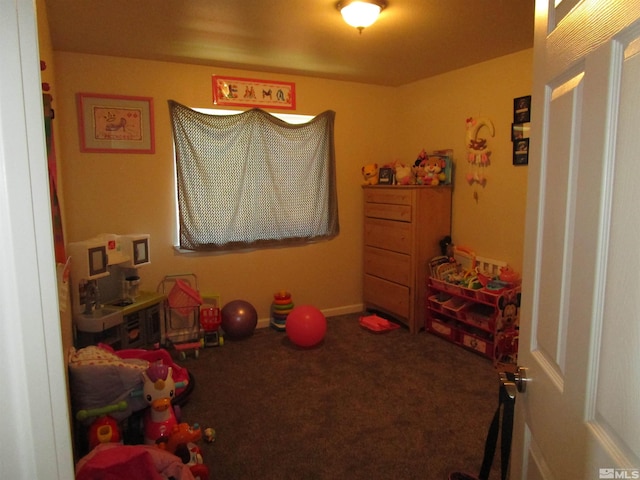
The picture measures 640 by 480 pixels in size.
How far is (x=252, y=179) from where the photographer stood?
12.3ft

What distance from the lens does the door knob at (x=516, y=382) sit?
100cm

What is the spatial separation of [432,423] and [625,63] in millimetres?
2260

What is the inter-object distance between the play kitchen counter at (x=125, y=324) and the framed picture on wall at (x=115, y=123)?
117cm

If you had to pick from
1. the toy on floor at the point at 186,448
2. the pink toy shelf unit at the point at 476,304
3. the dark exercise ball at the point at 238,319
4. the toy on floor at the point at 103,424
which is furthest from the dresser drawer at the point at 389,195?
the toy on floor at the point at 103,424

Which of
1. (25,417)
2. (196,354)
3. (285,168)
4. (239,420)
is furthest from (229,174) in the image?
(25,417)

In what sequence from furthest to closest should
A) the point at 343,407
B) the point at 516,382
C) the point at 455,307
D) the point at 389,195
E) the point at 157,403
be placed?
the point at 389,195 < the point at 455,307 < the point at 343,407 < the point at 157,403 < the point at 516,382

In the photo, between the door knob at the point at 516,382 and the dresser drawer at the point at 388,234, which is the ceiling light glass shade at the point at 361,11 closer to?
the dresser drawer at the point at 388,234

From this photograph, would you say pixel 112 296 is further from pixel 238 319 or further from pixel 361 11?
pixel 361 11

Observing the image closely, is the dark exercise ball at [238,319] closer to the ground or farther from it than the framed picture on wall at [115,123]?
closer to the ground

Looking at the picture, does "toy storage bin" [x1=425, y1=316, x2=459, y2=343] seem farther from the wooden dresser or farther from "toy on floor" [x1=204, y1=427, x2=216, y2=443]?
"toy on floor" [x1=204, y1=427, x2=216, y2=443]

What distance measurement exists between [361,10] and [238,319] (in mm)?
2455

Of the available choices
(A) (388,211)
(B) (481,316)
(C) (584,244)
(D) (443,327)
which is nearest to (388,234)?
(A) (388,211)

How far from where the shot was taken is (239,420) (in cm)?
246

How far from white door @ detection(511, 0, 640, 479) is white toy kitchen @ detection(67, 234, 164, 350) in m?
2.54
